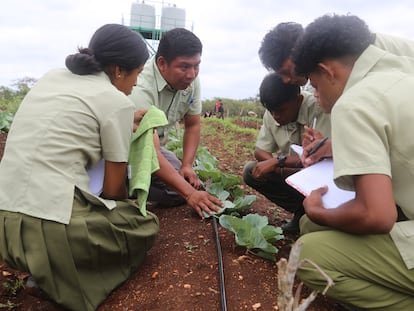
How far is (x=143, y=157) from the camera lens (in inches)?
77.9

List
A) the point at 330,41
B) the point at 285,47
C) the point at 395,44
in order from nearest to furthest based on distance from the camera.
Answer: the point at 330,41, the point at 395,44, the point at 285,47

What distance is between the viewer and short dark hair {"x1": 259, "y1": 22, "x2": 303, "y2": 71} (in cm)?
229

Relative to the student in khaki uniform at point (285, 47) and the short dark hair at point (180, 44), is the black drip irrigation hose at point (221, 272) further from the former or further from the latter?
the short dark hair at point (180, 44)

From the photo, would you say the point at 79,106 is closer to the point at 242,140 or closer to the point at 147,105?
the point at 147,105

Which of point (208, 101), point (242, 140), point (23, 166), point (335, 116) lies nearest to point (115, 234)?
point (23, 166)

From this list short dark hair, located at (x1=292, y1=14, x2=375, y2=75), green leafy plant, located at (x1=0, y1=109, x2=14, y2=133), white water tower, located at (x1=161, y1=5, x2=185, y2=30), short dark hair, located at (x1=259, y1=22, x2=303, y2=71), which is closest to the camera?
short dark hair, located at (x1=292, y1=14, x2=375, y2=75)

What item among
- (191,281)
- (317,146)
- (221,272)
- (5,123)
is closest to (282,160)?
(317,146)

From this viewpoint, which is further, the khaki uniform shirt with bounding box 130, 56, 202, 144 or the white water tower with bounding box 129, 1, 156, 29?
the white water tower with bounding box 129, 1, 156, 29

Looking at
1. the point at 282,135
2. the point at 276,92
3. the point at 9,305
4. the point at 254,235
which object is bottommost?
the point at 9,305

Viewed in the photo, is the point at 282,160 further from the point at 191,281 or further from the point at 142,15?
the point at 142,15

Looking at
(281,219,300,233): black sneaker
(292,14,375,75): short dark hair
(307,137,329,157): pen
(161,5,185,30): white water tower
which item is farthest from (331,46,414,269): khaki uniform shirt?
(161,5,185,30): white water tower

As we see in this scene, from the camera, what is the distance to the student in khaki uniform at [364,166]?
4.21 feet

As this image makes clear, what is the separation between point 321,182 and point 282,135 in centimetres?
96

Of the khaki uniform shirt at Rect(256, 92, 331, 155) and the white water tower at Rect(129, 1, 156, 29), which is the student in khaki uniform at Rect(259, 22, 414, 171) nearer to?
the khaki uniform shirt at Rect(256, 92, 331, 155)
